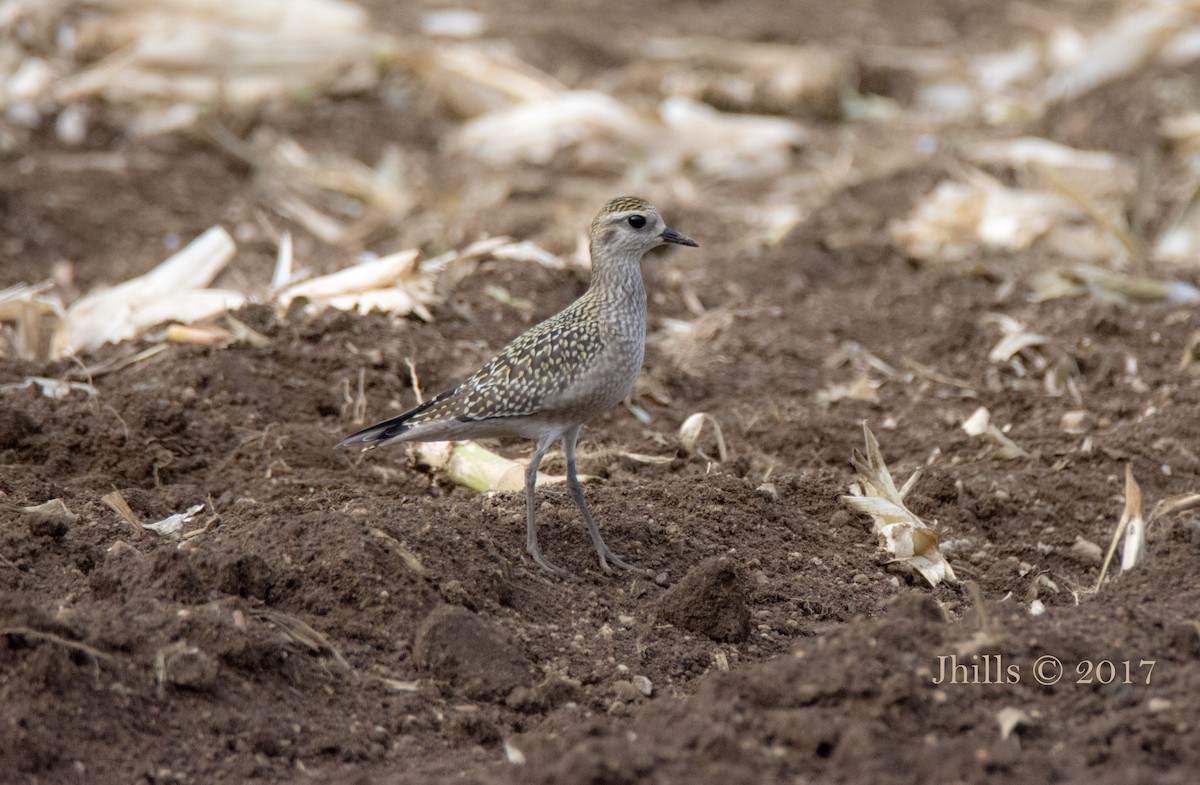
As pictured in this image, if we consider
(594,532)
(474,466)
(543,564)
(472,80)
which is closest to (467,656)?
(543,564)

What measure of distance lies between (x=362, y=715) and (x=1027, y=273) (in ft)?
21.2

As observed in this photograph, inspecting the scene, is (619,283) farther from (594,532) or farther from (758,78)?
(758,78)

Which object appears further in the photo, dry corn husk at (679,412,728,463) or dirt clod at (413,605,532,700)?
dry corn husk at (679,412,728,463)

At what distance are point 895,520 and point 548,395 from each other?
1.59 meters

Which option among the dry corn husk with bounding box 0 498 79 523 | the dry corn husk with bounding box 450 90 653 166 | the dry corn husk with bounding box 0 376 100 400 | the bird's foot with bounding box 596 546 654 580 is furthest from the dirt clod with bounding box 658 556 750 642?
the dry corn husk with bounding box 450 90 653 166

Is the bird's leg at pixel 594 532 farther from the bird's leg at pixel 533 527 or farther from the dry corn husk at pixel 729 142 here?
the dry corn husk at pixel 729 142

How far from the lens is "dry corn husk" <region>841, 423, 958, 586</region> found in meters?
5.54

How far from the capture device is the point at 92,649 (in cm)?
398

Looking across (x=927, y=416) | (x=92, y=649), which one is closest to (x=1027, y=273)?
(x=927, y=416)

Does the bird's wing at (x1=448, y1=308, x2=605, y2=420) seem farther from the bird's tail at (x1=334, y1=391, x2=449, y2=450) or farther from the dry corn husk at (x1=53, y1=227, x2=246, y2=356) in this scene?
the dry corn husk at (x1=53, y1=227, x2=246, y2=356)

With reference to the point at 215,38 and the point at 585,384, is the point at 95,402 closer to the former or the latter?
the point at 585,384

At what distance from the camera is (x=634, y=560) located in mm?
5414

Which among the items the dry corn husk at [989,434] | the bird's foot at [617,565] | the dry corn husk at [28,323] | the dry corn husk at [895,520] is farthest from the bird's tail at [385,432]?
the dry corn husk at [28,323]

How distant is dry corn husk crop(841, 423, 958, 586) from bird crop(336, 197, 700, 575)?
110 cm
